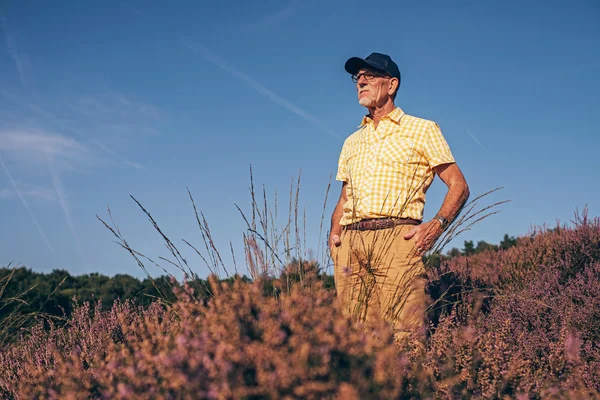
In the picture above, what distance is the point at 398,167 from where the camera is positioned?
4301 millimetres

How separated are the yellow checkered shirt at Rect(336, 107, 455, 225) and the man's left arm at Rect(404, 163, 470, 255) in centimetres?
9

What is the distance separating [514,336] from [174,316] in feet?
10.1

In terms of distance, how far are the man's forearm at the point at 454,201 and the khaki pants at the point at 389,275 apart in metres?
0.31

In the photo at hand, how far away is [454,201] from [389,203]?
0.50m

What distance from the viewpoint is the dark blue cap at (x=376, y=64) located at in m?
4.58

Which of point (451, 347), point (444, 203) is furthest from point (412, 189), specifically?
point (451, 347)

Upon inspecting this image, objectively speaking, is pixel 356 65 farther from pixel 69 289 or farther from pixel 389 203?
pixel 69 289

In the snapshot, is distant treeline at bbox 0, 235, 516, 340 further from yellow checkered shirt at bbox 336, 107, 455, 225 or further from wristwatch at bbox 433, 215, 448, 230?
wristwatch at bbox 433, 215, 448, 230

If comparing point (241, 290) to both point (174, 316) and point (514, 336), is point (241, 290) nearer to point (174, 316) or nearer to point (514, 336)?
point (174, 316)

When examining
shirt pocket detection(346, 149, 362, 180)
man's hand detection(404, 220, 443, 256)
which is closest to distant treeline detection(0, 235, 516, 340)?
shirt pocket detection(346, 149, 362, 180)

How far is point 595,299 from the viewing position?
5617 millimetres

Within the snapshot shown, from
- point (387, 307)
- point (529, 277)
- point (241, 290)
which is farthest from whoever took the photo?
point (529, 277)

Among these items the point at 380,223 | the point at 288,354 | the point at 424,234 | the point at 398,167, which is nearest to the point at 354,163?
the point at 398,167

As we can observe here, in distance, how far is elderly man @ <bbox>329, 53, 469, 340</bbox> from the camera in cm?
397
